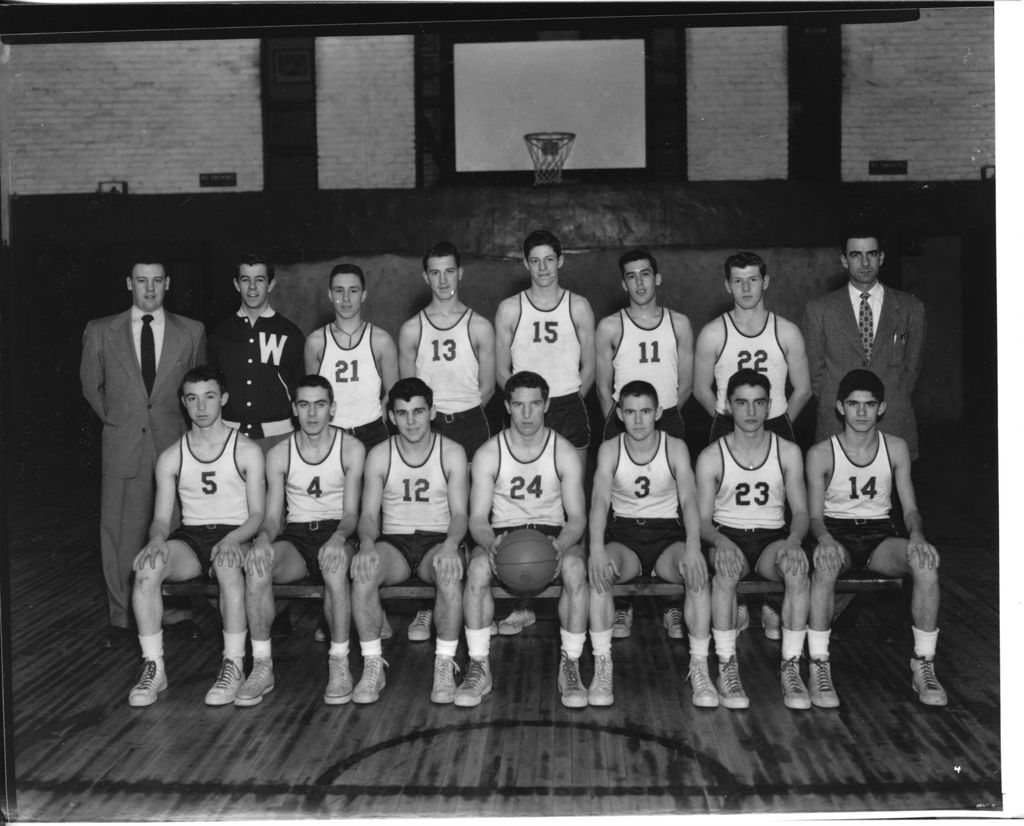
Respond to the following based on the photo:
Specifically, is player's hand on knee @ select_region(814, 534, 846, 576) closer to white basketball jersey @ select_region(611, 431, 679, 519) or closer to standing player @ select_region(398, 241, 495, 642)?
white basketball jersey @ select_region(611, 431, 679, 519)

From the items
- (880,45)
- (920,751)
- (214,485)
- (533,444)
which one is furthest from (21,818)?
(880,45)

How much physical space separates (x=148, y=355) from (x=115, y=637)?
61.6 inches

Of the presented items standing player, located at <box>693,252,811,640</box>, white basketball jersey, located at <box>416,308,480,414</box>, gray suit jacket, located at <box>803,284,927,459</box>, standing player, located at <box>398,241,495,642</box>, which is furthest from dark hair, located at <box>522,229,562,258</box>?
gray suit jacket, located at <box>803,284,927,459</box>

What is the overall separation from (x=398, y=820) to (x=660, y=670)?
1.90 metres

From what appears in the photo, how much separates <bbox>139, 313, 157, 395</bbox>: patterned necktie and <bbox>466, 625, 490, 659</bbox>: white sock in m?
2.30

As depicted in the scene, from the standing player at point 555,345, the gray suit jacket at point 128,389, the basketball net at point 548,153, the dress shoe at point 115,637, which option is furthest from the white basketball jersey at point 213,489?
the basketball net at point 548,153

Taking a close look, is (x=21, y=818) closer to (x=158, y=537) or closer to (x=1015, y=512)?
(x=158, y=537)

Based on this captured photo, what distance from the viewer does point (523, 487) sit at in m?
5.21

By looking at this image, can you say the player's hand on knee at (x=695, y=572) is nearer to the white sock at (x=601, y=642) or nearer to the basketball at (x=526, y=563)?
the white sock at (x=601, y=642)

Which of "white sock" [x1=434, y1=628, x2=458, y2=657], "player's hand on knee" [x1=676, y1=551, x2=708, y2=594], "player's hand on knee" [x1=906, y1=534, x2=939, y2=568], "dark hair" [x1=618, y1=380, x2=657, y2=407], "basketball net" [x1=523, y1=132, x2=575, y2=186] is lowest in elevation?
"white sock" [x1=434, y1=628, x2=458, y2=657]

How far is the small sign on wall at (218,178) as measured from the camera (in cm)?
1204

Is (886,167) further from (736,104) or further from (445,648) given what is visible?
(445,648)

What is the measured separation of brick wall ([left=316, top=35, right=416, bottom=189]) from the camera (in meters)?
11.8

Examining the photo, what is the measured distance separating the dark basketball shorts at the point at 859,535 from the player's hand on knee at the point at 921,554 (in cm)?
27
